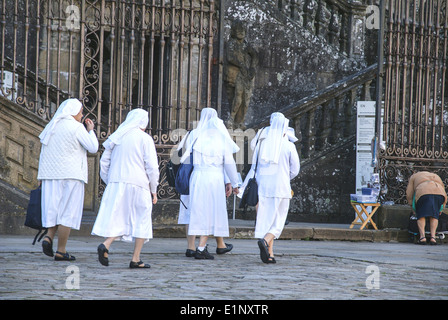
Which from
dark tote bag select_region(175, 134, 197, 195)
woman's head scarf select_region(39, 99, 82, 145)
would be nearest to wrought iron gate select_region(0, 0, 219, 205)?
dark tote bag select_region(175, 134, 197, 195)

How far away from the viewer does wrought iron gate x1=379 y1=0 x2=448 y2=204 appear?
43.9 ft

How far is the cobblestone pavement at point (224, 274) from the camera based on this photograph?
594 centimetres

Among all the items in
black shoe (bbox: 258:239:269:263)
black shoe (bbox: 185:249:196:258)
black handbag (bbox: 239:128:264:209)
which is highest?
black handbag (bbox: 239:128:264:209)

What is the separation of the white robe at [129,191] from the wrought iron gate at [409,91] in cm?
614

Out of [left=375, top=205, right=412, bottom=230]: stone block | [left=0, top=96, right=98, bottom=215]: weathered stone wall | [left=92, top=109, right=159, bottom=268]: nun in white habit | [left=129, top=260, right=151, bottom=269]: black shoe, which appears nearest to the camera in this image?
[left=129, top=260, right=151, bottom=269]: black shoe

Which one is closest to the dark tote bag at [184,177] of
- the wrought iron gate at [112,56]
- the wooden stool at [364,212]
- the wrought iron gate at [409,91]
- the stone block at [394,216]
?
the wrought iron gate at [112,56]

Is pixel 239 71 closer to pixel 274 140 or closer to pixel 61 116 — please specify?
pixel 274 140

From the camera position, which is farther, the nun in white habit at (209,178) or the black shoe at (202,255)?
the nun in white habit at (209,178)

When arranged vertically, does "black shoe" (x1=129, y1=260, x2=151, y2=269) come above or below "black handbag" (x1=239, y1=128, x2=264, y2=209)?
below

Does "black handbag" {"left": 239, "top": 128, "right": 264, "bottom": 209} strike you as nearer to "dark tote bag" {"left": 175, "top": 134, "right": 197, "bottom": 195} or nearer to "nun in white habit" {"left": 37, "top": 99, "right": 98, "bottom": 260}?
"dark tote bag" {"left": 175, "top": 134, "right": 197, "bottom": 195}

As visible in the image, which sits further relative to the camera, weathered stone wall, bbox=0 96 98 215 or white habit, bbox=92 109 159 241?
weathered stone wall, bbox=0 96 98 215

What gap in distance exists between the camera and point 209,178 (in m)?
9.27

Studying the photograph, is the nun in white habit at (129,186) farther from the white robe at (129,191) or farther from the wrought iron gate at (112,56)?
the wrought iron gate at (112,56)
